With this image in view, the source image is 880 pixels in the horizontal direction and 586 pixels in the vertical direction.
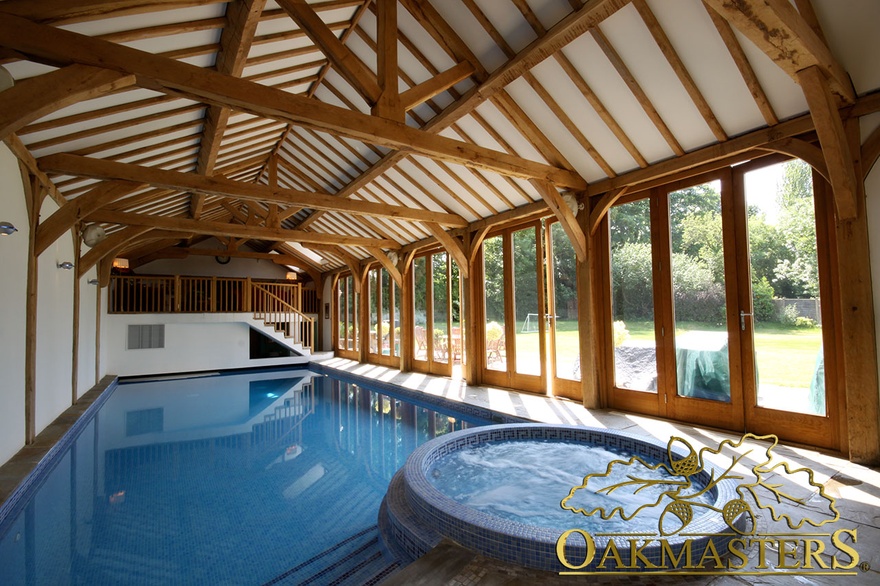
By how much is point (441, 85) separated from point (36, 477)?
18.2 ft

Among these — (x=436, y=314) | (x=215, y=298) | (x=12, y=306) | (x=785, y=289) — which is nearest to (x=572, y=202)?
(x=785, y=289)

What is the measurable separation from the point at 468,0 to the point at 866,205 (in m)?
4.09

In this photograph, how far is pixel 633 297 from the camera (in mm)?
5789

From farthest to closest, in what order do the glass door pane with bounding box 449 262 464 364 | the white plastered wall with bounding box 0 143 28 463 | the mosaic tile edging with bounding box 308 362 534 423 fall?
the glass door pane with bounding box 449 262 464 364 → the mosaic tile edging with bounding box 308 362 534 423 → the white plastered wall with bounding box 0 143 28 463

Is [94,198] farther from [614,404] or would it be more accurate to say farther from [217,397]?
[614,404]

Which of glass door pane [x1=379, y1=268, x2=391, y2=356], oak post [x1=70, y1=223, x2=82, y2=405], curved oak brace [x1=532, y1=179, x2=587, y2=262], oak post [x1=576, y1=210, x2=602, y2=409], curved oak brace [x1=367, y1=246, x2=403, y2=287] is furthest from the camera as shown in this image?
glass door pane [x1=379, y1=268, x2=391, y2=356]

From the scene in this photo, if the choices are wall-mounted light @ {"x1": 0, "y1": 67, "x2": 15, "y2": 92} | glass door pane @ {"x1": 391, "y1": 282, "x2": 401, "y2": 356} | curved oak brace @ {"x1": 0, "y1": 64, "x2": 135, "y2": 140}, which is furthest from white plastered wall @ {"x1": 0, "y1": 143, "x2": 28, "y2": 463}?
glass door pane @ {"x1": 391, "y1": 282, "x2": 401, "y2": 356}

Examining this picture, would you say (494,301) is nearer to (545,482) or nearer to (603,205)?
(603,205)

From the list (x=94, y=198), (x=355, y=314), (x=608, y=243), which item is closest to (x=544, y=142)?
(x=608, y=243)

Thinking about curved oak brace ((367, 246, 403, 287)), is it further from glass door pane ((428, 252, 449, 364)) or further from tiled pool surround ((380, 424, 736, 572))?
tiled pool surround ((380, 424, 736, 572))

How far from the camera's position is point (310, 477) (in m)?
4.32

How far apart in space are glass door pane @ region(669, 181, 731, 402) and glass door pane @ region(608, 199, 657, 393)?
0.32 meters

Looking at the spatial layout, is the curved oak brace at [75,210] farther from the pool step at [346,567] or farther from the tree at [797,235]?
the tree at [797,235]

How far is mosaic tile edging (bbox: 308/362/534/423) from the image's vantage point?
5949 millimetres
